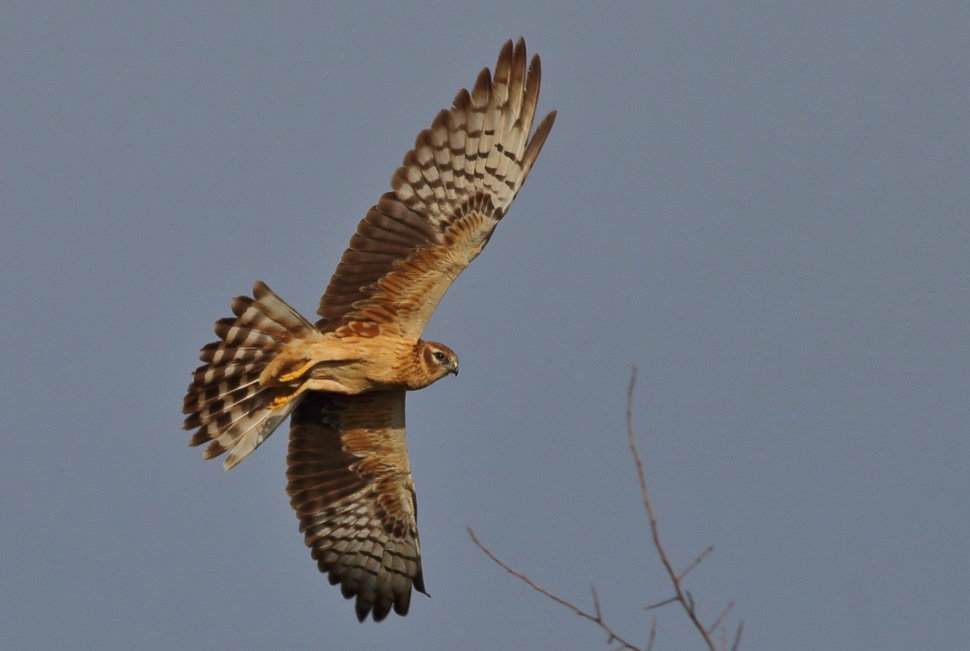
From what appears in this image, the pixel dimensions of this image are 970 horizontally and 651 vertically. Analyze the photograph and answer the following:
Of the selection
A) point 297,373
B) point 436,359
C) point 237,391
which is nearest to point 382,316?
point 436,359

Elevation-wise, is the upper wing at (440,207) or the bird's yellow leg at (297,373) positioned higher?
the upper wing at (440,207)

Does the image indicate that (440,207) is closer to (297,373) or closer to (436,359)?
(436,359)

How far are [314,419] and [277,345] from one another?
0.81 metres

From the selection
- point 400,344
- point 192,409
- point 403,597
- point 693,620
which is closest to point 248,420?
point 192,409

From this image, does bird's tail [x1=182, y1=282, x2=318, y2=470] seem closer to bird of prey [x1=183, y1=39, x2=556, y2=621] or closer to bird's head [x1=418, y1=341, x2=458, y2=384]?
bird of prey [x1=183, y1=39, x2=556, y2=621]

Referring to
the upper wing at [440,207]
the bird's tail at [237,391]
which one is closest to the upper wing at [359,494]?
the bird's tail at [237,391]

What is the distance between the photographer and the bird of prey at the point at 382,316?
853cm

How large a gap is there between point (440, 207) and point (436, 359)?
110cm

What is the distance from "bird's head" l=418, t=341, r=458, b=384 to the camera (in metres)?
8.55

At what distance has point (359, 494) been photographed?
30.5ft

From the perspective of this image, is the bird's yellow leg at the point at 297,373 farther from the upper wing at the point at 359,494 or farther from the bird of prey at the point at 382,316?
the upper wing at the point at 359,494

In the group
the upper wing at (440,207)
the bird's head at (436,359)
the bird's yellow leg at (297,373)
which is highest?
the upper wing at (440,207)

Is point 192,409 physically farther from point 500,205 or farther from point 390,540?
point 500,205

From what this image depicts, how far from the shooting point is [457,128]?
8875mm
